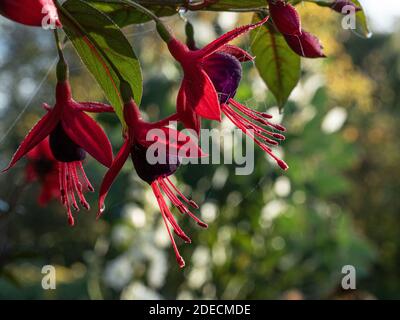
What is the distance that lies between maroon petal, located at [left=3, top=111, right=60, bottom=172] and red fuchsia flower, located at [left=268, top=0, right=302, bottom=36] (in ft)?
0.59

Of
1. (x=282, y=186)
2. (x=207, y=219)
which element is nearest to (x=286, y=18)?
(x=207, y=219)

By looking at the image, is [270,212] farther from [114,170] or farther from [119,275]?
[114,170]

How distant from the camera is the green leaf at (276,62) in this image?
0.58m

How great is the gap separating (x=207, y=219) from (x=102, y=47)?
1.73 metres

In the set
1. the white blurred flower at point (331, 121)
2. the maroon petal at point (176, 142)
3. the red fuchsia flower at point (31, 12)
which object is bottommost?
the maroon petal at point (176, 142)

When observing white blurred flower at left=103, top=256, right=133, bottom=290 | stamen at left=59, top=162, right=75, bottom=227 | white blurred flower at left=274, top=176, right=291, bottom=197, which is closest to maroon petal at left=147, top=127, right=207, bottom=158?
stamen at left=59, top=162, right=75, bottom=227

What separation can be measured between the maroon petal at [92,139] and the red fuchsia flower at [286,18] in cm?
15

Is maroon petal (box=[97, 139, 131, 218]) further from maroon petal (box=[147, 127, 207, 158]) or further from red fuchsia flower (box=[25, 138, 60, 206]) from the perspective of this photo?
red fuchsia flower (box=[25, 138, 60, 206])

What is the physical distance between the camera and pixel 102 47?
0.45m

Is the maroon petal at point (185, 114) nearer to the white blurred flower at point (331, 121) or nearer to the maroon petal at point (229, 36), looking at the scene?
the maroon petal at point (229, 36)

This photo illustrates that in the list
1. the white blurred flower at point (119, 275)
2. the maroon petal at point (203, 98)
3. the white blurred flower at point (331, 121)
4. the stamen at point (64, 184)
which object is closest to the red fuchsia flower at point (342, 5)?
the maroon petal at point (203, 98)

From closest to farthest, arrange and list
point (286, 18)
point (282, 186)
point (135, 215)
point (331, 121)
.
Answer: point (286, 18) < point (135, 215) < point (282, 186) < point (331, 121)

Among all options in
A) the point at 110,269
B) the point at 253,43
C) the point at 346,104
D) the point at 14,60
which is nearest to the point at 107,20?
the point at 253,43

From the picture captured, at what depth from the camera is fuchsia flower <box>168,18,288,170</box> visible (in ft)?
1.38
